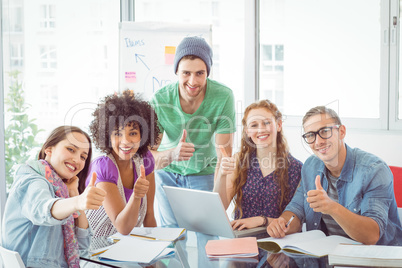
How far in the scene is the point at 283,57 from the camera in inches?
146

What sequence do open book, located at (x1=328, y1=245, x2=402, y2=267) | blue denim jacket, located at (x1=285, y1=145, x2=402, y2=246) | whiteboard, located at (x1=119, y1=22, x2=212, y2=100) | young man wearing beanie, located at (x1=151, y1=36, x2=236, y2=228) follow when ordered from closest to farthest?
open book, located at (x1=328, y1=245, x2=402, y2=267) → blue denim jacket, located at (x1=285, y1=145, x2=402, y2=246) → young man wearing beanie, located at (x1=151, y1=36, x2=236, y2=228) → whiteboard, located at (x1=119, y1=22, x2=212, y2=100)

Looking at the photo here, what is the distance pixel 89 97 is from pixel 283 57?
1.62m

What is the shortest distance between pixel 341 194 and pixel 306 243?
1.14 ft

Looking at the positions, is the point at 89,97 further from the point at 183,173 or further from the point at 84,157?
the point at 84,157

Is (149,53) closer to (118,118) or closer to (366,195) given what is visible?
(118,118)

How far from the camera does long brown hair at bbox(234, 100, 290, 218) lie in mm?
2209

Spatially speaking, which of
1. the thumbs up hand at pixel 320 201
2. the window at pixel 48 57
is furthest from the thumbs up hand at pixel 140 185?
the window at pixel 48 57

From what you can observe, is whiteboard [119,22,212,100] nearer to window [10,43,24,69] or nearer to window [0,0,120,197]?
window [0,0,120,197]

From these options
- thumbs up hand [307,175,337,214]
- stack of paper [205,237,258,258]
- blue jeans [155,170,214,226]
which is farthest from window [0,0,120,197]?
thumbs up hand [307,175,337,214]

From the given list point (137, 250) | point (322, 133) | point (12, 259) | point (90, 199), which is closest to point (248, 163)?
point (322, 133)

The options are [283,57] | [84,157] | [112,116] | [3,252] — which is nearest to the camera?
[3,252]

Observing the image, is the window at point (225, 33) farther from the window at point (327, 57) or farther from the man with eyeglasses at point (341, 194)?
the man with eyeglasses at point (341, 194)

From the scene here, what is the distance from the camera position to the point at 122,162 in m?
2.18

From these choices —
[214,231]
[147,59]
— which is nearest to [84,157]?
[214,231]
